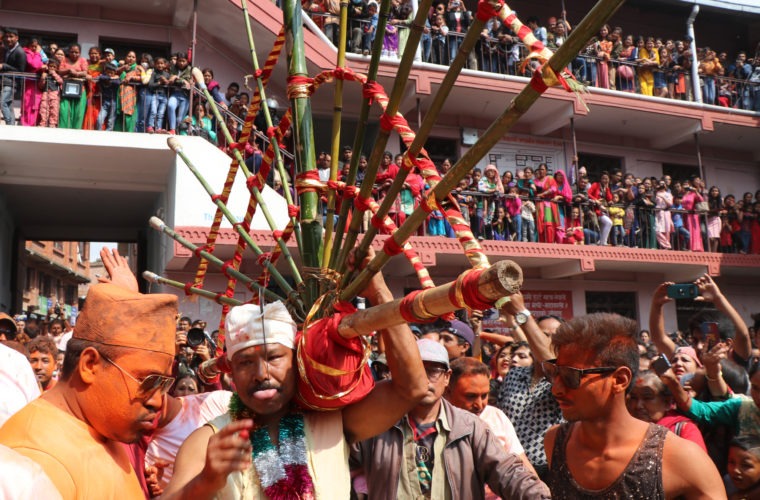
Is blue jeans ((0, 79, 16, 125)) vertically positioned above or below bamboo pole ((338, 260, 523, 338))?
above

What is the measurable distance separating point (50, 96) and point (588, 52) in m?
10.9

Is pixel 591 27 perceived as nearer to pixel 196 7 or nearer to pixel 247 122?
pixel 247 122

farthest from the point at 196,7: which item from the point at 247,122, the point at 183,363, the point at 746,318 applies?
the point at 746,318

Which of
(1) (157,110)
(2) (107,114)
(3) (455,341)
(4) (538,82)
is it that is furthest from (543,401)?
(2) (107,114)

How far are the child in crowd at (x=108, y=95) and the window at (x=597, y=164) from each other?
10.1 meters

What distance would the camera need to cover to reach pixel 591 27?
155cm

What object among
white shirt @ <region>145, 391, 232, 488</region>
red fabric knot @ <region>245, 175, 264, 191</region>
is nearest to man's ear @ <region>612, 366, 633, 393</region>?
red fabric knot @ <region>245, 175, 264, 191</region>

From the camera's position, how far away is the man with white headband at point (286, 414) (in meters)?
2.38

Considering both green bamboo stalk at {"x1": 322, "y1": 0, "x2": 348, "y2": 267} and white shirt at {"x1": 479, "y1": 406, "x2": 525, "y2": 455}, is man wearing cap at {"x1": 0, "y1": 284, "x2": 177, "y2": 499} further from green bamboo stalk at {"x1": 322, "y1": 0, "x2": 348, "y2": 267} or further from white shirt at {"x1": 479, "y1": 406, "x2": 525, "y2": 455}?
white shirt at {"x1": 479, "y1": 406, "x2": 525, "y2": 455}

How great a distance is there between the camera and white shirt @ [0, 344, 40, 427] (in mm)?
2604

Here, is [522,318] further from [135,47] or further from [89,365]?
[135,47]

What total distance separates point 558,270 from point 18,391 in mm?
12790

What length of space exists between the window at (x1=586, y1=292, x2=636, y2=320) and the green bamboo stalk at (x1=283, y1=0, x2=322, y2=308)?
44.8ft

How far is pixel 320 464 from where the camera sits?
2.45 m
